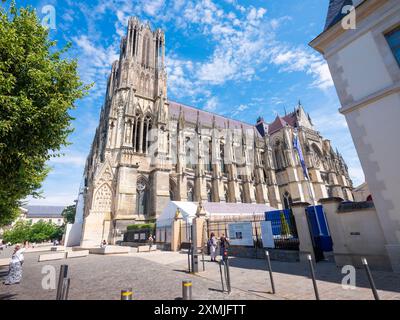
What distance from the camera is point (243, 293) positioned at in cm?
507

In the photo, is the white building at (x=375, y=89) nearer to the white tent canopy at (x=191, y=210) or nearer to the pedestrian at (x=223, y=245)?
the pedestrian at (x=223, y=245)

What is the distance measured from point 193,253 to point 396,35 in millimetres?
10525

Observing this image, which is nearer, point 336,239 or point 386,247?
point 386,247

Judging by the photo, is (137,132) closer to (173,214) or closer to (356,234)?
(173,214)

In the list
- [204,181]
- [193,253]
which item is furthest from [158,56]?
[193,253]

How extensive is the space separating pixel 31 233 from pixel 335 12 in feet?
211

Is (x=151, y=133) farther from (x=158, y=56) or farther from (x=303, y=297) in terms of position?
(x=303, y=297)

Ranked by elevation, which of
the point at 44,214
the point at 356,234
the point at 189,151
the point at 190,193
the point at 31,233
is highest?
the point at 189,151

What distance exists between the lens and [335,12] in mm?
8992

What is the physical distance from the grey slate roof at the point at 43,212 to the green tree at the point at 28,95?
9510 cm

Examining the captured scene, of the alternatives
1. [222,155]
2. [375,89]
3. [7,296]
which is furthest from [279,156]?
[7,296]

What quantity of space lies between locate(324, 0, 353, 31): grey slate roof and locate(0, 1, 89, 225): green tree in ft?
34.9

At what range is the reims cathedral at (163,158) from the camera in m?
21.8

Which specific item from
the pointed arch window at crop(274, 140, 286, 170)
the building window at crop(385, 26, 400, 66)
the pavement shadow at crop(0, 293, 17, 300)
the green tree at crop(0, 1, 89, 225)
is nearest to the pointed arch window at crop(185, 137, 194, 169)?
the pointed arch window at crop(274, 140, 286, 170)
